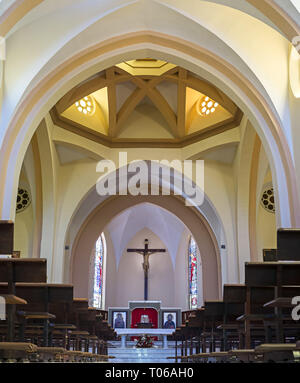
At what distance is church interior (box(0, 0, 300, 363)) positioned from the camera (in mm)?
6195

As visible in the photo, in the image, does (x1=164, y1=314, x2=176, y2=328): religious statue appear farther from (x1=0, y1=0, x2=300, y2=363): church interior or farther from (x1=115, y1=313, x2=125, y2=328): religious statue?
(x1=115, y1=313, x2=125, y2=328): religious statue

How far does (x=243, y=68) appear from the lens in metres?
8.79

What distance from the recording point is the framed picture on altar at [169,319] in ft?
62.6

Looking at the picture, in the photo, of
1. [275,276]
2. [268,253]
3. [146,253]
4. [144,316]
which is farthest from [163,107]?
[275,276]

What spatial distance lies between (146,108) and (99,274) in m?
8.66

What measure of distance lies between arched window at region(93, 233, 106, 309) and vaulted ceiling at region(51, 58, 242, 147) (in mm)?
7547

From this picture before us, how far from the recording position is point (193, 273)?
66.7 feet

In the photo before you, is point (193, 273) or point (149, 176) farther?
point (193, 273)

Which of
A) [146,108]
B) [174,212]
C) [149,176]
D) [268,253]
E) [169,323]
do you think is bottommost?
[169,323]

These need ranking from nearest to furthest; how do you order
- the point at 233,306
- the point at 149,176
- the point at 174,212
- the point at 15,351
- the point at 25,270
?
the point at 15,351 < the point at 25,270 < the point at 233,306 < the point at 149,176 < the point at 174,212

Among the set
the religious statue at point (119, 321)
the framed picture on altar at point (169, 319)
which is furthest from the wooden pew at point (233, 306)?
the religious statue at point (119, 321)

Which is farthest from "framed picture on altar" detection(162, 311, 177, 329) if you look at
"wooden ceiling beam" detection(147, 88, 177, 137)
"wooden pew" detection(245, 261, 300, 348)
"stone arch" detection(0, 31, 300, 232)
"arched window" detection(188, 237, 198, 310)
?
"wooden pew" detection(245, 261, 300, 348)

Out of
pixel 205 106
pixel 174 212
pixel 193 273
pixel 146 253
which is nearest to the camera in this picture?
pixel 205 106

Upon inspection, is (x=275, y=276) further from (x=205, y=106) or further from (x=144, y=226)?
(x=144, y=226)
